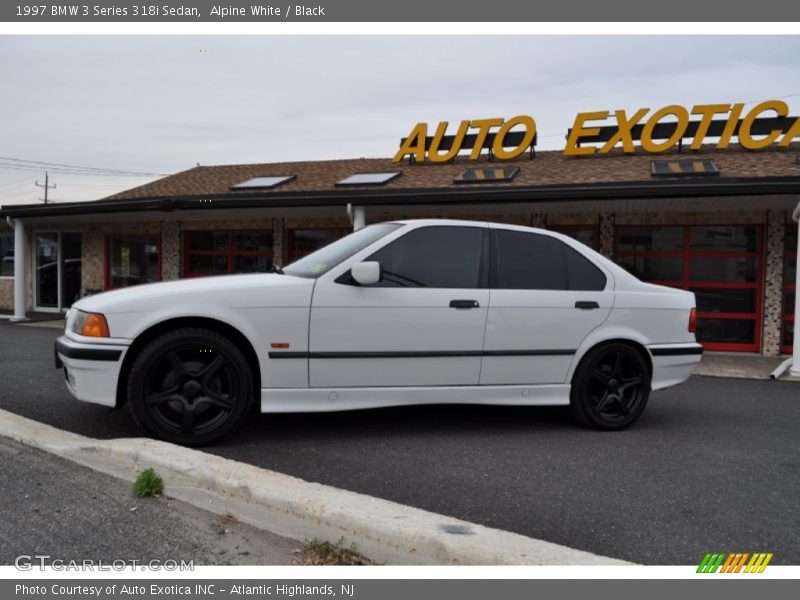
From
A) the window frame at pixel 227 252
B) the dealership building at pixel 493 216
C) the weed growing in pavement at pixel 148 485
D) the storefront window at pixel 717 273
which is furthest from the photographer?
the window frame at pixel 227 252

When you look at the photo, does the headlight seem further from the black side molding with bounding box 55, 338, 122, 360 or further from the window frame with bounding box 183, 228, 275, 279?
the window frame with bounding box 183, 228, 275, 279

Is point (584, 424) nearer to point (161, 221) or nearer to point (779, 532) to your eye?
point (779, 532)

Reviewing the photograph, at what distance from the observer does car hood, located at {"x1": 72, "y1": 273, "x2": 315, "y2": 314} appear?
436 centimetres

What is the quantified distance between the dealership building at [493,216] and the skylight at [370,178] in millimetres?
70

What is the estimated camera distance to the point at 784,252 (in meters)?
11.4

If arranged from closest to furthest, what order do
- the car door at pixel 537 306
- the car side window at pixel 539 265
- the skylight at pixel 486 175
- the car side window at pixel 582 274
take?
1. the car door at pixel 537 306
2. the car side window at pixel 539 265
3. the car side window at pixel 582 274
4. the skylight at pixel 486 175

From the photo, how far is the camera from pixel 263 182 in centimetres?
1591

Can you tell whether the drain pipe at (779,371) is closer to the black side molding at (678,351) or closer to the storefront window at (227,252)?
the black side molding at (678,351)

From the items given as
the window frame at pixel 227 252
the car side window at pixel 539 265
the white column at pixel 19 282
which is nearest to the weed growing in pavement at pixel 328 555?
the car side window at pixel 539 265

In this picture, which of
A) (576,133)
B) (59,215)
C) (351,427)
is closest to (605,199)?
(576,133)

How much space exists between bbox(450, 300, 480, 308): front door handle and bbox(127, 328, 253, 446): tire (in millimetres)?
1492

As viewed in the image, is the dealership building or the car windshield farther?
the dealership building

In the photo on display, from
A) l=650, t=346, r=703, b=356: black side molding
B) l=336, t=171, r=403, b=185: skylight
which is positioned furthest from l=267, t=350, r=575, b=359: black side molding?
l=336, t=171, r=403, b=185: skylight

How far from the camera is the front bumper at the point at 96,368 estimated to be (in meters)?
4.28
